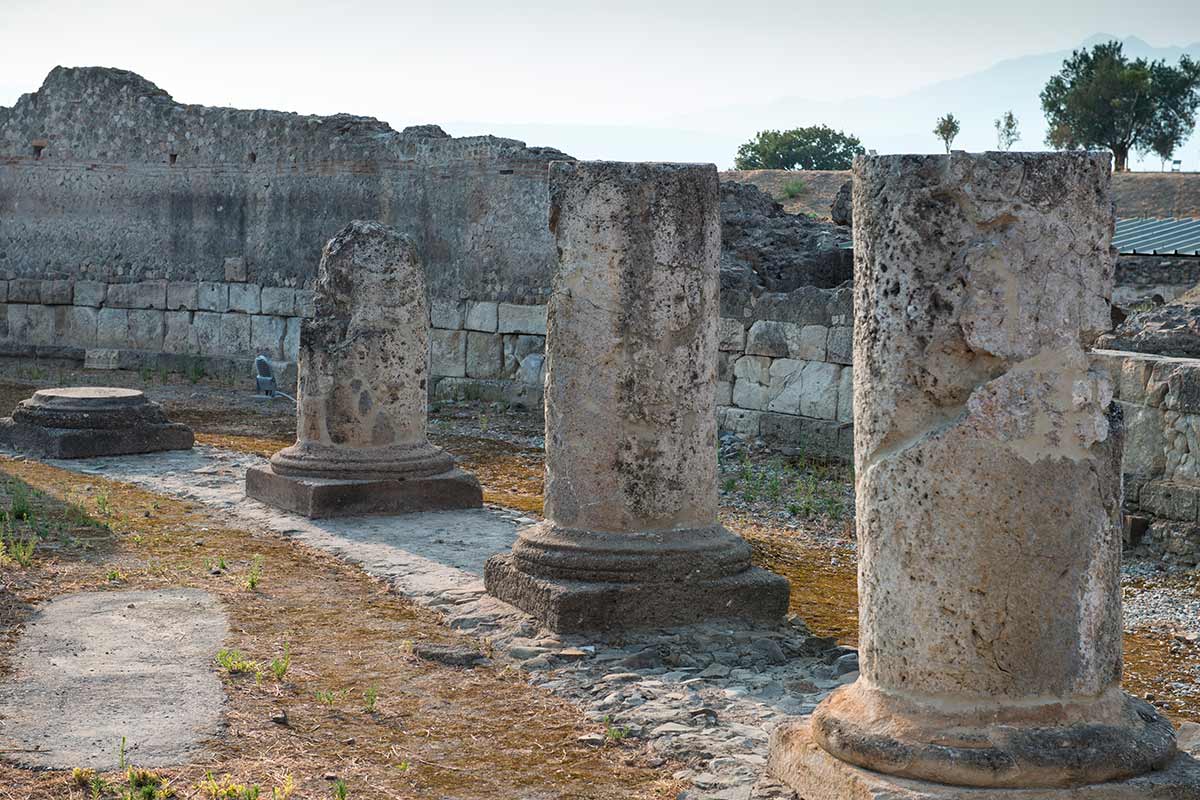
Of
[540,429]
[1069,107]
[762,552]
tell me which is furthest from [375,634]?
[1069,107]

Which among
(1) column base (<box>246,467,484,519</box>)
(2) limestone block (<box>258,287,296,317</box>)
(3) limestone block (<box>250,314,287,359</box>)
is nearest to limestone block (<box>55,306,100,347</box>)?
(3) limestone block (<box>250,314,287,359</box>)

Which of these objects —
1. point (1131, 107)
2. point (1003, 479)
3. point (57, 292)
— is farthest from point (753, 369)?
point (1131, 107)

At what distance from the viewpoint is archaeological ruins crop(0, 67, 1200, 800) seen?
4145 millimetres

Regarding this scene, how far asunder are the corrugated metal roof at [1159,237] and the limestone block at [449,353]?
7.76m

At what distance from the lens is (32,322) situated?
20750 mm

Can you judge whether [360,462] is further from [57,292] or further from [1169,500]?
[57,292]

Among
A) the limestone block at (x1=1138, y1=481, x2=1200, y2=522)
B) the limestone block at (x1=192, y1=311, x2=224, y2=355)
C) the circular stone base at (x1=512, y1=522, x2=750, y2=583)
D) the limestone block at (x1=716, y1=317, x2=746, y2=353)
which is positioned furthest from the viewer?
the limestone block at (x1=192, y1=311, x2=224, y2=355)

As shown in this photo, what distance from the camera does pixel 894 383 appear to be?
428 cm

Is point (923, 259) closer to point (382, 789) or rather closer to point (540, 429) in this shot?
point (382, 789)

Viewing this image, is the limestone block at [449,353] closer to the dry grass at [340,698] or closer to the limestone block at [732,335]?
the limestone block at [732,335]

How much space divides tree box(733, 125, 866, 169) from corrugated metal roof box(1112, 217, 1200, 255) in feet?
95.4

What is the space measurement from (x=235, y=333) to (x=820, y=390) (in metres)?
9.46

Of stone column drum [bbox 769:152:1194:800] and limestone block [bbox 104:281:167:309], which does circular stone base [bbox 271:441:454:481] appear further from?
limestone block [bbox 104:281:167:309]

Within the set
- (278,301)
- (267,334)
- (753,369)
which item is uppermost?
(278,301)
